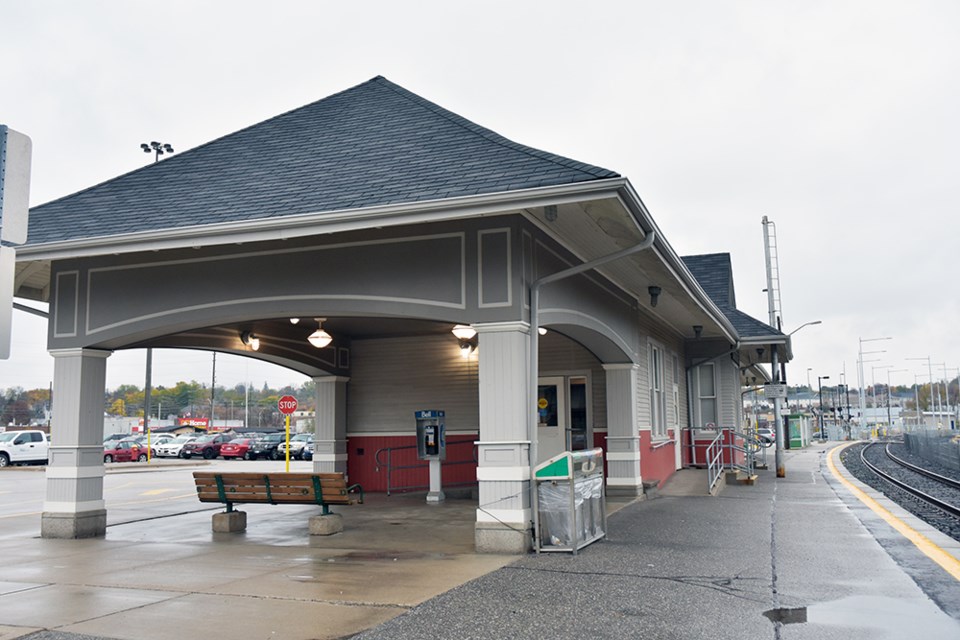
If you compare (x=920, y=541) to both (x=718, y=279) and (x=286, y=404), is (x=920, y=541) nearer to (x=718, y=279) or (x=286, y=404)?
(x=718, y=279)

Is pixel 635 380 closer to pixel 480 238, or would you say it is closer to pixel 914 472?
pixel 480 238

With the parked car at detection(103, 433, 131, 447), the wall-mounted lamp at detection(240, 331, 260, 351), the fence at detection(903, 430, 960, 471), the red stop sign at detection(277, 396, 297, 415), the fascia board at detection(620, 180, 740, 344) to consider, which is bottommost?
the fence at detection(903, 430, 960, 471)

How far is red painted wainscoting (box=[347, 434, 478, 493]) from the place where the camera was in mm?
16578

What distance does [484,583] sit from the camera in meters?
7.57

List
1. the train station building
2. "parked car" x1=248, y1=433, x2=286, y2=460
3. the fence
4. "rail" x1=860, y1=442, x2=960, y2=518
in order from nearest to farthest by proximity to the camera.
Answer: the train station building, "rail" x1=860, y1=442, x2=960, y2=518, the fence, "parked car" x1=248, y1=433, x2=286, y2=460

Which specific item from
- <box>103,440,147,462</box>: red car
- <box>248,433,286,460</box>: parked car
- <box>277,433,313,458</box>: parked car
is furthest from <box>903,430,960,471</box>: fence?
<box>103,440,147,462</box>: red car

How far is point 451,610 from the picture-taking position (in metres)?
6.57

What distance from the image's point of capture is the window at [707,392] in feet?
74.7

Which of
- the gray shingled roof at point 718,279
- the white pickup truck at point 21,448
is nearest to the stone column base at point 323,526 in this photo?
the gray shingled roof at point 718,279

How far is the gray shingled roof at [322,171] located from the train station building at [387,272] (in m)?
0.04

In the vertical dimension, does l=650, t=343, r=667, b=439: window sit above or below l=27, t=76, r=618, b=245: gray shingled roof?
below

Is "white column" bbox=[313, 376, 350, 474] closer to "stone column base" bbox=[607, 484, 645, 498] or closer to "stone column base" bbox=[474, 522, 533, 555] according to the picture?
"stone column base" bbox=[607, 484, 645, 498]

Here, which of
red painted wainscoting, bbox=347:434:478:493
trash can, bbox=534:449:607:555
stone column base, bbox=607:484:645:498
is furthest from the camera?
red painted wainscoting, bbox=347:434:478:493

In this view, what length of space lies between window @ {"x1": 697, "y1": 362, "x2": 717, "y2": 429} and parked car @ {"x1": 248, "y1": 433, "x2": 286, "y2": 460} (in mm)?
25298
